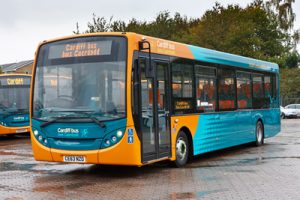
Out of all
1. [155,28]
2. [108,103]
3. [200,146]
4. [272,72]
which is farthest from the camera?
[155,28]

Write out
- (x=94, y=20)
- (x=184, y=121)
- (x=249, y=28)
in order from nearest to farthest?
(x=184, y=121), (x=94, y=20), (x=249, y=28)

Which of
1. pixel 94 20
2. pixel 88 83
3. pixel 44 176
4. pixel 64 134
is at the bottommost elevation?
pixel 44 176

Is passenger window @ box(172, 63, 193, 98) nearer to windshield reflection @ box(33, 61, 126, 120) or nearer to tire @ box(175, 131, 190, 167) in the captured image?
tire @ box(175, 131, 190, 167)

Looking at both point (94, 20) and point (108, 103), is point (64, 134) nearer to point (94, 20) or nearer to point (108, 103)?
point (108, 103)

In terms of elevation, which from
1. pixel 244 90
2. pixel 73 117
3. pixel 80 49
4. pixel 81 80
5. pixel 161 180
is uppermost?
pixel 80 49

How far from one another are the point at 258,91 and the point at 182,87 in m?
5.65

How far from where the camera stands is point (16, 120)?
23359 millimetres

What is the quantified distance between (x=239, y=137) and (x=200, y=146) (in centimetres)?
297

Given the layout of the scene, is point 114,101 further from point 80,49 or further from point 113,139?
point 80,49

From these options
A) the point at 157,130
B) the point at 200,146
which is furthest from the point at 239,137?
the point at 157,130

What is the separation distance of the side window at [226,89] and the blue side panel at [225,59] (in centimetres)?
31

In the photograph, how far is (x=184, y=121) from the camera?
1222 centimetres

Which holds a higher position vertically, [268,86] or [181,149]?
[268,86]

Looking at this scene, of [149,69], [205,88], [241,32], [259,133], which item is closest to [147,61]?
[149,69]
